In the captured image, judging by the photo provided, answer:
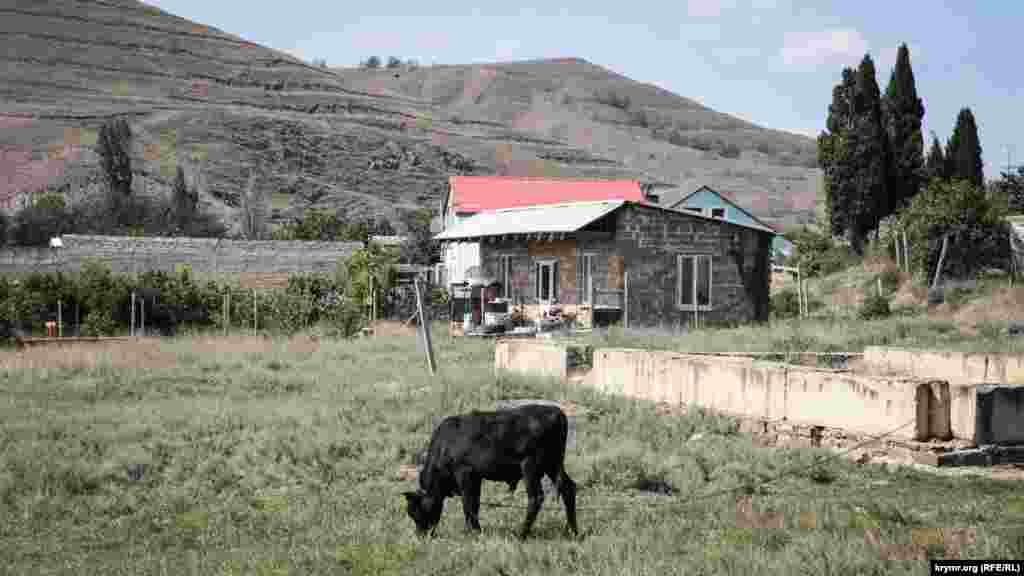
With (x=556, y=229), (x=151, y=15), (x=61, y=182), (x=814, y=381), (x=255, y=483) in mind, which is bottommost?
(x=255, y=483)

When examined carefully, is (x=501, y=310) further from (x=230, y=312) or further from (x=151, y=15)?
(x=151, y=15)

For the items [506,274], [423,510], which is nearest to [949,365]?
[423,510]

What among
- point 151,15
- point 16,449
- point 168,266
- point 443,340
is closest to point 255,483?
point 16,449

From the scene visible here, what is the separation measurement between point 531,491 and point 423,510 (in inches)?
40.7

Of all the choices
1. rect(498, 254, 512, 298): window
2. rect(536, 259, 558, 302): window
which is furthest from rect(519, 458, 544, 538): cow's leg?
rect(498, 254, 512, 298): window

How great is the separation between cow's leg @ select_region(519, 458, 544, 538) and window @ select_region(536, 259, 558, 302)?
24.6 metres

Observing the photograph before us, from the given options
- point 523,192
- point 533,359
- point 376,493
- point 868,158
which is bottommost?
point 376,493

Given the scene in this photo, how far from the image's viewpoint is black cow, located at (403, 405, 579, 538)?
9.38 meters

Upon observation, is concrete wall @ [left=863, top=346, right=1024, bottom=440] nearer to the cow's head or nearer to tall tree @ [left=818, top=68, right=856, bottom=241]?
the cow's head

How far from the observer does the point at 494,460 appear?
30.8ft

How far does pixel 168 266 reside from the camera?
43719mm

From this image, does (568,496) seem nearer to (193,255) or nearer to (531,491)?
(531,491)

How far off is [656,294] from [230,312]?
519 inches

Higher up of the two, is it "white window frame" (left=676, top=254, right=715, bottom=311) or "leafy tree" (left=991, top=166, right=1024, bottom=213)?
"leafy tree" (left=991, top=166, right=1024, bottom=213)
